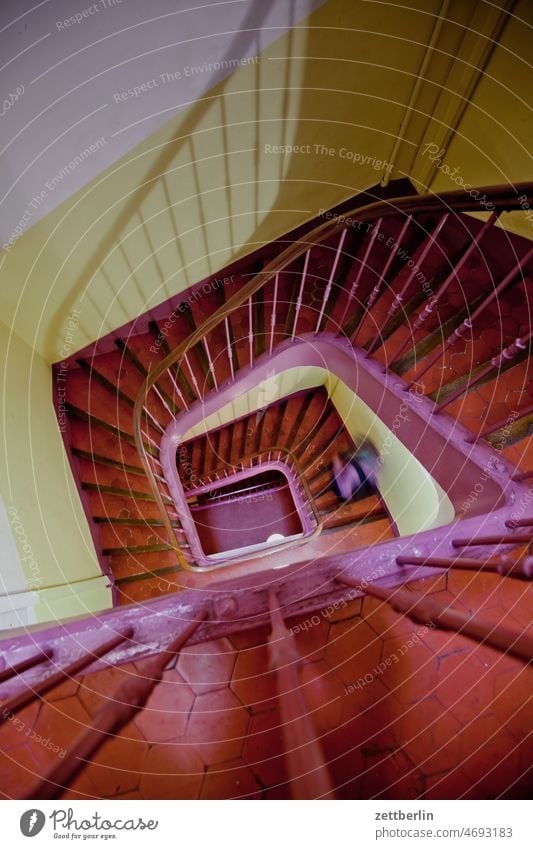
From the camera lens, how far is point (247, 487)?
24.6ft

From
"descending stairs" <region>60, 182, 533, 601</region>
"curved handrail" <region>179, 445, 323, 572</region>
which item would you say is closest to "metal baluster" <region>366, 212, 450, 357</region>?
"descending stairs" <region>60, 182, 533, 601</region>

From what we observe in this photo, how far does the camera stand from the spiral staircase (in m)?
1.04

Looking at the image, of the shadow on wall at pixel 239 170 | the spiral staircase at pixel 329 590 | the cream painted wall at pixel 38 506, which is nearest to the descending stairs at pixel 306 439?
the spiral staircase at pixel 329 590

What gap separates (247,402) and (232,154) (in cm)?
262

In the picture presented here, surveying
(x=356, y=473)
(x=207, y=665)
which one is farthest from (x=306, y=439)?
(x=207, y=665)

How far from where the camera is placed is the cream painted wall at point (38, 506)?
7.63 ft

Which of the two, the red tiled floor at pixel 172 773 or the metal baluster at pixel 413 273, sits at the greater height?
the metal baluster at pixel 413 273

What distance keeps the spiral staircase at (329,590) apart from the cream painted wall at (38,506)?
28 centimetres

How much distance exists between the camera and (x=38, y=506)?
2.57 metres

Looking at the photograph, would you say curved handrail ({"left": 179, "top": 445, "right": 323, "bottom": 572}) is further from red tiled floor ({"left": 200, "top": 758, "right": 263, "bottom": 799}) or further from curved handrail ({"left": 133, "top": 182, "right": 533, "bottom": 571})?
red tiled floor ({"left": 200, "top": 758, "right": 263, "bottom": 799})

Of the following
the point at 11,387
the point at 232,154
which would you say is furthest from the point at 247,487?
the point at 232,154

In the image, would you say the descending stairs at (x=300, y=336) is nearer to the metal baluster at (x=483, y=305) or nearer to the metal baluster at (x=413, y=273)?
the metal baluster at (x=413, y=273)

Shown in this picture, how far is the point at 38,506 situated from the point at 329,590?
7.04 ft
